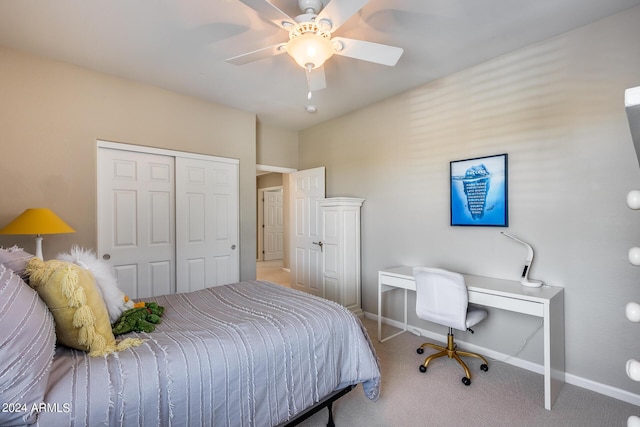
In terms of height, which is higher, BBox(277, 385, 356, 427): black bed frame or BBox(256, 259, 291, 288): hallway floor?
BBox(277, 385, 356, 427): black bed frame

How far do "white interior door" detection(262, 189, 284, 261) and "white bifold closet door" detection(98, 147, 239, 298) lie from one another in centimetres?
400

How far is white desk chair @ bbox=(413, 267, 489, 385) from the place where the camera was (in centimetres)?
232

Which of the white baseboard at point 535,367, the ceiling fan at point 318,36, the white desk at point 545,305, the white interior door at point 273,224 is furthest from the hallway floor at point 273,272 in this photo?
the ceiling fan at point 318,36

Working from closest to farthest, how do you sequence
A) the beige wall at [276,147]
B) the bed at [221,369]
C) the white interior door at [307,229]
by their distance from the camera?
the bed at [221,369], the white interior door at [307,229], the beige wall at [276,147]

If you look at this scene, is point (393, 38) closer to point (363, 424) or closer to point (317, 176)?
point (317, 176)

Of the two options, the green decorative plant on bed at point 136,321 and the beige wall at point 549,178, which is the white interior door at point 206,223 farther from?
the beige wall at point 549,178

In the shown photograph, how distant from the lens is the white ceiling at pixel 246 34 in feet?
6.54

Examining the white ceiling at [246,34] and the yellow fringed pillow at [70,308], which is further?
the white ceiling at [246,34]

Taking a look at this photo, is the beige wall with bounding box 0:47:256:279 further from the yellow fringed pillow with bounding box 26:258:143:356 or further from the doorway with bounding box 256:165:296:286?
the doorway with bounding box 256:165:296:286

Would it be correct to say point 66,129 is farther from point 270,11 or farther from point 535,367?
point 535,367

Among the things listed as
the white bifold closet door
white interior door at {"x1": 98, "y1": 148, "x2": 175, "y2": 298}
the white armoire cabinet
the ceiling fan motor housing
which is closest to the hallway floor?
the white armoire cabinet

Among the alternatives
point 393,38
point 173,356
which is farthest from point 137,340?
point 393,38

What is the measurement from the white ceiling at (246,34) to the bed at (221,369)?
1.99 m

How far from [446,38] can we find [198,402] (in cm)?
284
